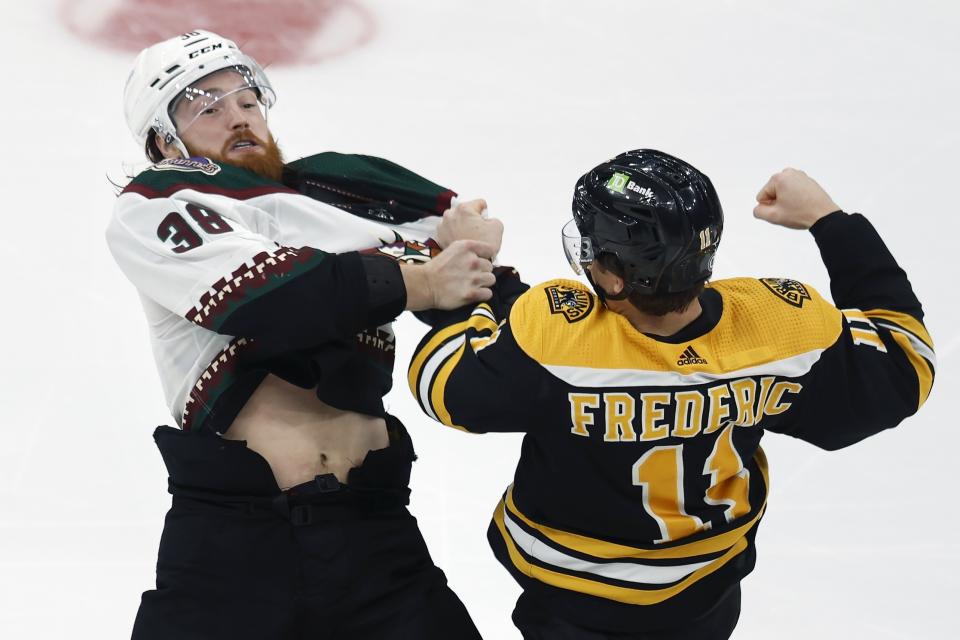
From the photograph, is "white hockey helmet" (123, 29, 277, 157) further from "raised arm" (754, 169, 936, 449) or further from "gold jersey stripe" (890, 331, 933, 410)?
"gold jersey stripe" (890, 331, 933, 410)

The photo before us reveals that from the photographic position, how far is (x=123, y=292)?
415cm

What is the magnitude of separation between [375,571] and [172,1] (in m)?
3.34

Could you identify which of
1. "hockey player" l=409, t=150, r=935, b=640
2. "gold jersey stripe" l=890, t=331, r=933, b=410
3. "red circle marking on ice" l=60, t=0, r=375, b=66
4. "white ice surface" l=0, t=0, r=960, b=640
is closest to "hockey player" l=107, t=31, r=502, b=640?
"hockey player" l=409, t=150, r=935, b=640

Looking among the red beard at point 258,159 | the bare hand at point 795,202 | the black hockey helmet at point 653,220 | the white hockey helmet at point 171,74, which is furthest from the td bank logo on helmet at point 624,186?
the white hockey helmet at point 171,74

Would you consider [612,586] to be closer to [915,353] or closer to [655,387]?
[655,387]

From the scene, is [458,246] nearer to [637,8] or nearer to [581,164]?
[581,164]

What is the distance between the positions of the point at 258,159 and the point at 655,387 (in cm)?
110

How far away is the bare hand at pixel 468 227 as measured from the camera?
244cm

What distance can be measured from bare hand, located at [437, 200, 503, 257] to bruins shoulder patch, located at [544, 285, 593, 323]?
331mm

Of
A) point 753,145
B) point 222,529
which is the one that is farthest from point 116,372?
point 753,145

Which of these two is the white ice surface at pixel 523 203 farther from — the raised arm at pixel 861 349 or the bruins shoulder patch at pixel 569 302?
the bruins shoulder patch at pixel 569 302

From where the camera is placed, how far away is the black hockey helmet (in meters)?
1.98

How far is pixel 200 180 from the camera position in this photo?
96.7 inches

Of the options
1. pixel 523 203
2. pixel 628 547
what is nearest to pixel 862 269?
pixel 628 547
